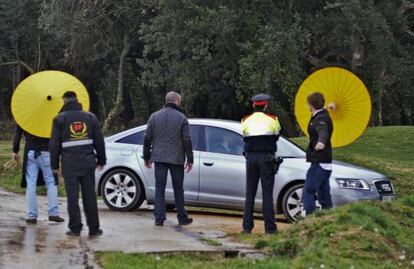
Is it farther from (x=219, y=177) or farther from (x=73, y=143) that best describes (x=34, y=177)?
(x=219, y=177)

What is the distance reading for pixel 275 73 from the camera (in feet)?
76.5

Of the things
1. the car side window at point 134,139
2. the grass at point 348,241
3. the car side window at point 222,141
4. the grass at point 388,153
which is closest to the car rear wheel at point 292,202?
the car side window at point 222,141

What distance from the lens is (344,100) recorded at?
35.7 ft

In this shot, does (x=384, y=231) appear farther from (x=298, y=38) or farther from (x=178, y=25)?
(x=178, y=25)

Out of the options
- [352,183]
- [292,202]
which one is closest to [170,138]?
[292,202]

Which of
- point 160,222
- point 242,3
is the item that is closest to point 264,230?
point 160,222

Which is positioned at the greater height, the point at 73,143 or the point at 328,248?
the point at 73,143

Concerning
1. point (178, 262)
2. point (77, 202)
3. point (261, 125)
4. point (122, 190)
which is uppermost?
point (261, 125)

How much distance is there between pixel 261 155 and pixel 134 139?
3503mm

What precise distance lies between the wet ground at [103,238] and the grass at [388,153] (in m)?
6.82

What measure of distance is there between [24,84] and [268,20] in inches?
608

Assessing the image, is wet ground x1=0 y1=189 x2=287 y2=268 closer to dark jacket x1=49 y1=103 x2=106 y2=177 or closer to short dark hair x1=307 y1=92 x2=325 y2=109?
dark jacket x1=49 y1=103 x2=106 y2=177

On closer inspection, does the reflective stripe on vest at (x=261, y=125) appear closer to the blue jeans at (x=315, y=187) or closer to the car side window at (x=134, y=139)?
the blue jeans at (x=315, y=187)

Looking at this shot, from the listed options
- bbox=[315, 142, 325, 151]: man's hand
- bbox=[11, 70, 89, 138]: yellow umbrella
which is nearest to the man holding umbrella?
bbox=[11, 70, 89, 138]: yellow umbrella
